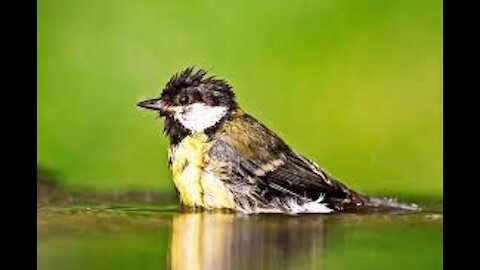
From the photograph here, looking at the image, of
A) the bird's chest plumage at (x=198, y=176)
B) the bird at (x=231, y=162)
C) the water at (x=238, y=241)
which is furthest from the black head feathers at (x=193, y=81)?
the water at (x=238, y=241)

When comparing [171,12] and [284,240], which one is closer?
[284,240]

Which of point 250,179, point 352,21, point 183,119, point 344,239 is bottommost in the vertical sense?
point 344,239

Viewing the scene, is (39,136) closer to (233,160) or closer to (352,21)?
(233,160)

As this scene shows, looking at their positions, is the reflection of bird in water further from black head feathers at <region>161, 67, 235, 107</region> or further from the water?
black head feathers at <region>161, 67, 235, 107</region>

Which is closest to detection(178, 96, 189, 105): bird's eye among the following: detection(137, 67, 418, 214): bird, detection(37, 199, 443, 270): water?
detection(137, 67, 418, 214): bird

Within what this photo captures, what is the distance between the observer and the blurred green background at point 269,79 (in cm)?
176

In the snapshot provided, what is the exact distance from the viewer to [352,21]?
1.77 meters

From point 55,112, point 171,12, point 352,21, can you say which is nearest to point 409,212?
point 352,21

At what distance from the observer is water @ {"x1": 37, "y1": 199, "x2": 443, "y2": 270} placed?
5.44ft

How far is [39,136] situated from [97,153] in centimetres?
13

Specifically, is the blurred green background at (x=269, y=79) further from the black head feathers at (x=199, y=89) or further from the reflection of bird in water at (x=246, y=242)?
the reflection of bird in water at (x=246, y=242)

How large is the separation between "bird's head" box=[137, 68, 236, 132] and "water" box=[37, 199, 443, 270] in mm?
196

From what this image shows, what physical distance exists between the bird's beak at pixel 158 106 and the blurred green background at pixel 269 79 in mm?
24

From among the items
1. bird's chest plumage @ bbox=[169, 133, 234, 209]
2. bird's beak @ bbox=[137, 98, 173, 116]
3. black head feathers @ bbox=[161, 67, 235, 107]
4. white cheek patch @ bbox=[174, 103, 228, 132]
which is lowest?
bird's chest plumage @ bbox=[169, 133, 234, 209]
